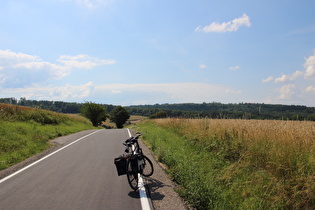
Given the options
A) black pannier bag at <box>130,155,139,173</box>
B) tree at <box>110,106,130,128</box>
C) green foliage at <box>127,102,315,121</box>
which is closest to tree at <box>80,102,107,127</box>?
tree at <box>110,106,130,128</box>

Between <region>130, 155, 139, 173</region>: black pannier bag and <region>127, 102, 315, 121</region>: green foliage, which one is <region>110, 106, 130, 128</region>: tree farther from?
<region>130, 155, 139, 173</region>: black pannier bag


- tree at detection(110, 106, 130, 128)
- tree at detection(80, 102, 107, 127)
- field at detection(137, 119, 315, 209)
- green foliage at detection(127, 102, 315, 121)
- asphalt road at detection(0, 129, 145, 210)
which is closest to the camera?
field at detection(137, 119, 315, 209)

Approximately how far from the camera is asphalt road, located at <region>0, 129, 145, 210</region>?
16.4ft

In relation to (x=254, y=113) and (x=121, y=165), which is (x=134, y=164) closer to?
(x=121, y=165)

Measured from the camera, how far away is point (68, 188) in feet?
19.8

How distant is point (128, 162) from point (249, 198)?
9.89 ft

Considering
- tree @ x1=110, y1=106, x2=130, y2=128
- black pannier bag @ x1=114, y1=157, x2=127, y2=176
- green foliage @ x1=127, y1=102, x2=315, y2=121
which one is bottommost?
tree @ x1=110, y1=106, x2=130, y2=128

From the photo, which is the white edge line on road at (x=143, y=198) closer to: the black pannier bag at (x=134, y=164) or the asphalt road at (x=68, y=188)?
the asphalt road at (x=68, y=188)

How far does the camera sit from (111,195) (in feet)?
18.2

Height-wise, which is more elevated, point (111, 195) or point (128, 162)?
point (128, 162)

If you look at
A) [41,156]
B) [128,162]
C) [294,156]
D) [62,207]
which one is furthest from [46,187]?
[294,156]

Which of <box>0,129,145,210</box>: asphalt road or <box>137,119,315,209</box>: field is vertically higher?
<box>137,119,315,209</box>: field

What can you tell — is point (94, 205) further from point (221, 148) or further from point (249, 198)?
Answer: point (221, 148)

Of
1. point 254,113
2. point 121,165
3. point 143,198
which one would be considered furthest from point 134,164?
point 254,113
